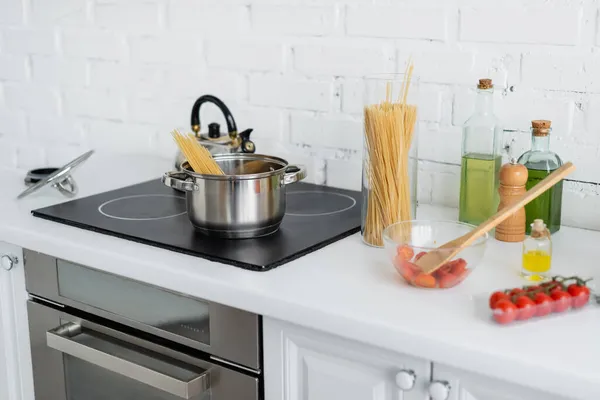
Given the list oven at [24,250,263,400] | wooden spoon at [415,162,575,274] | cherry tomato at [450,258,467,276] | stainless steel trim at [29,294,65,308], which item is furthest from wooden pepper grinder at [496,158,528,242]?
stainless steel trim at [29,294,65,308]

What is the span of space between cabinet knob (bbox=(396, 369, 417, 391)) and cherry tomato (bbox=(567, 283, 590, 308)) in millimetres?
278

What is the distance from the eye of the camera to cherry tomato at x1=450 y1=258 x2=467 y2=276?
4.43ft

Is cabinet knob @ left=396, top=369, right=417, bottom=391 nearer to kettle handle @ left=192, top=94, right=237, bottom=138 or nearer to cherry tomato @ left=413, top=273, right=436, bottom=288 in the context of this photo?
cherry tomato @ left=413, top=273, right=436, bottom=288

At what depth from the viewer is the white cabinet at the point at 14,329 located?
1827mm

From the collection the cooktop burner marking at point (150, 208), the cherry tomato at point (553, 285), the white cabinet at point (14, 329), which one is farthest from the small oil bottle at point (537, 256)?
the white cabinet at point (14, 329)

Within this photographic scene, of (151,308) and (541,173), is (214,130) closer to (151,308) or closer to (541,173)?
(151,308)

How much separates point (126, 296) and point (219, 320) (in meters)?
0.26

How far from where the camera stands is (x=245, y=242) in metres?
1.59

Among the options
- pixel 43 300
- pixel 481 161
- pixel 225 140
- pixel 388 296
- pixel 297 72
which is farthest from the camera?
pixel 297 72

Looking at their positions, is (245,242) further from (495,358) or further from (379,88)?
(495,358)

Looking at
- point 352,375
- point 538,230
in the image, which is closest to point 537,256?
point 538,230

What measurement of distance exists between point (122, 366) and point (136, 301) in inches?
Answer: 5.1

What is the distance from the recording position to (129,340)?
1.62 meters

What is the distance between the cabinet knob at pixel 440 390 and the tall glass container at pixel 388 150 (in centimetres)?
42
